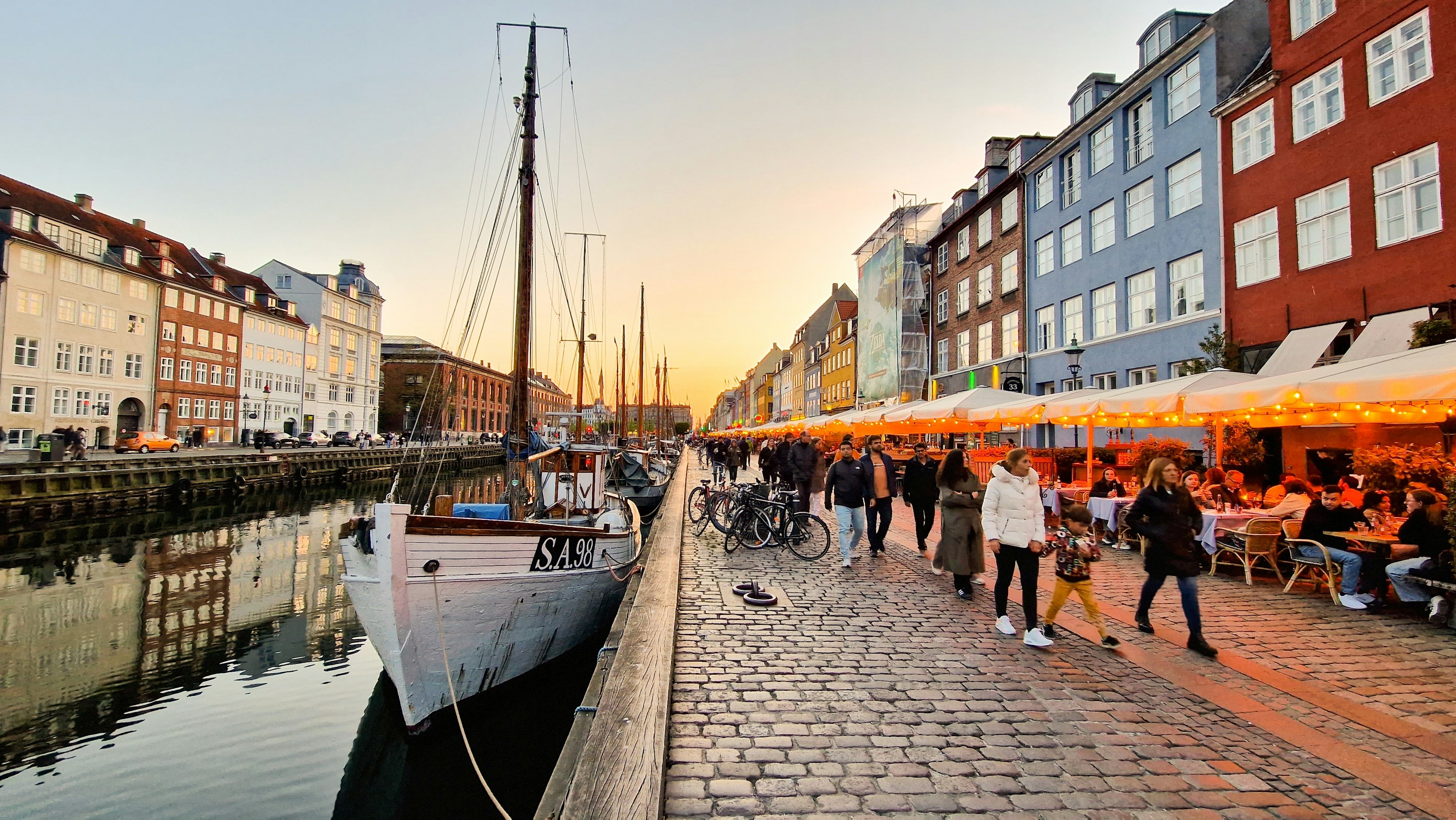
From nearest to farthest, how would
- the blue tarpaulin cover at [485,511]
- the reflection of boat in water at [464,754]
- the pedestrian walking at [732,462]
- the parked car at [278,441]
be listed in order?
the reflection of boat in water at [464,754] < the blue tarpaulin cover at [485,511] < the pedestrian walking at [732,462] < the parked car at [278,441]

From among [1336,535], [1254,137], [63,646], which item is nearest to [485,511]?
[63,646]

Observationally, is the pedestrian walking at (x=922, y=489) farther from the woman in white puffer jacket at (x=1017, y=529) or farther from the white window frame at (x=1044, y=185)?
the white window frame at (x=1044, y=185)

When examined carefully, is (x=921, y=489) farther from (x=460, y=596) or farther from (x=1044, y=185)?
(x=1044, y=185)

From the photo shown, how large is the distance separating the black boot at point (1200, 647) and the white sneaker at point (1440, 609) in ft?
9.24

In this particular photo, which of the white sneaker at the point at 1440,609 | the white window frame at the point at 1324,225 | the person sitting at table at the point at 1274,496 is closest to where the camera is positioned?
the white sneaker at the point at 1440,609

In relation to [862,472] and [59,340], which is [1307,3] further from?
[59,340]

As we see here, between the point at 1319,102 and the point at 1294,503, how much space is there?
1291cm

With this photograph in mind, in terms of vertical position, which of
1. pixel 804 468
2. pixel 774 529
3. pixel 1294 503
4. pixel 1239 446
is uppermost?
pixel 1239 446

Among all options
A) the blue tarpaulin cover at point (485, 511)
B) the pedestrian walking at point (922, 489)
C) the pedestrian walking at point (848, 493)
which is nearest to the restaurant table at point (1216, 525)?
the pedestrian walking at point (922, 489)

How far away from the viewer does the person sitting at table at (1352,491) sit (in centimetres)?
1070

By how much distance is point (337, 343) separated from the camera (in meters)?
72.2

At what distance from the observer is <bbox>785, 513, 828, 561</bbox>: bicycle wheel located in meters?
11.4

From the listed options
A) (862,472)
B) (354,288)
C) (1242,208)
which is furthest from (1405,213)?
(354,288)

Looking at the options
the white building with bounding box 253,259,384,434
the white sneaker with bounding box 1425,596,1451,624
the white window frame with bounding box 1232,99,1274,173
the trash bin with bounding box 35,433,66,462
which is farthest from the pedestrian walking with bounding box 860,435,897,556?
the white building with bounding box 253,259,384,434
